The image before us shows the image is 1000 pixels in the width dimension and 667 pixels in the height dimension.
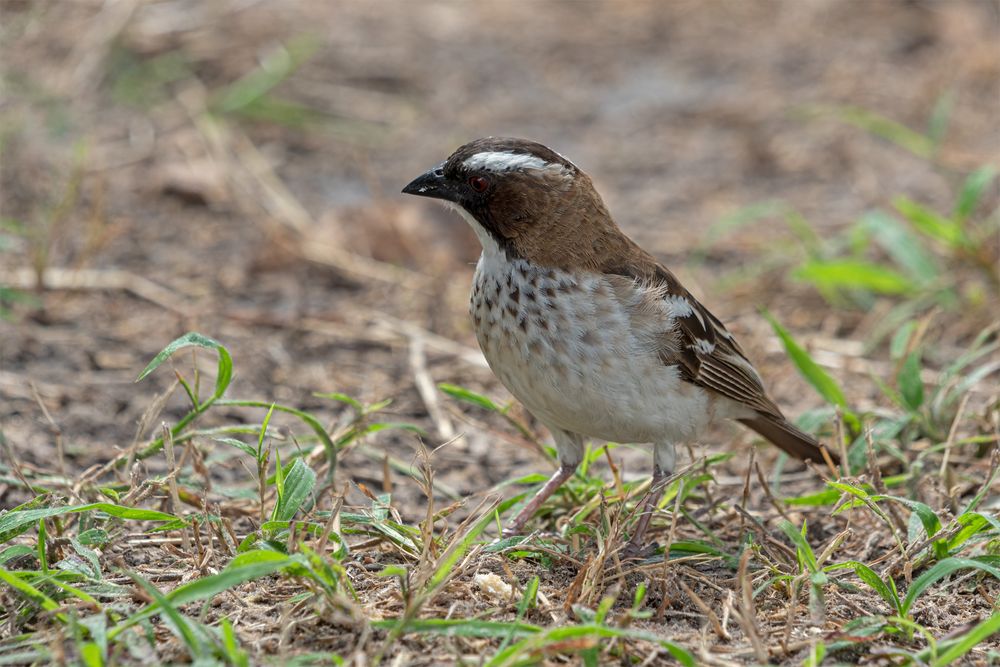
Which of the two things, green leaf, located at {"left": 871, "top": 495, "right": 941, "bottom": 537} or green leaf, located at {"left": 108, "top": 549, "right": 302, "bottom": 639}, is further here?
green leaf, located at {"left": 871, "top": 495, "right": 941, "bottom": 537}

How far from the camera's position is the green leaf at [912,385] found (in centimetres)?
464

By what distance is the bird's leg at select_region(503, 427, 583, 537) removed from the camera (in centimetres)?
411

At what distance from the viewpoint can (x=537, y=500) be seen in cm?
414

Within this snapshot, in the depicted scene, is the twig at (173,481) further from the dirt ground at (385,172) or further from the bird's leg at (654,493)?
the bird's leg at (654,493)

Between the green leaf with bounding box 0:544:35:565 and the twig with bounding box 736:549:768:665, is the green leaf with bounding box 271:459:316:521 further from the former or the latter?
the twig with bounding box 736:549:768:665

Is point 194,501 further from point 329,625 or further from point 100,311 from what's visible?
point 100,311

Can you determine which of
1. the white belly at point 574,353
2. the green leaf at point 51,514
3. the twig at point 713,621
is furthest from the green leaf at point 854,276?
the green leaf at point 51,514

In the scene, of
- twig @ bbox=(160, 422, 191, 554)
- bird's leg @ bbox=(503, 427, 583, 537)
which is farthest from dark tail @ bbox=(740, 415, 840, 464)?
twig @ bbox=(160, 422, 191, 554)

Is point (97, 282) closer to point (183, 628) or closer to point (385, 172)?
point (385, 172)

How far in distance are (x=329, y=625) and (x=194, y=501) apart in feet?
3.13

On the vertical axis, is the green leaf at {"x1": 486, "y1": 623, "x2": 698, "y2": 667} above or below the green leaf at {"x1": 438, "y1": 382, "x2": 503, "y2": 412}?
below

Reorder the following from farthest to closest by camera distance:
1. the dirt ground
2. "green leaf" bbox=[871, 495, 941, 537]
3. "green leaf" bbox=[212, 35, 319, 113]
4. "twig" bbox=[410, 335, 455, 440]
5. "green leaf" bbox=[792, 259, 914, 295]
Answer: "green leaf" bbox=[212, 35, 319, 113]
"green leaf" bbox=[792, 259, 914, 295]
the dirt ground
"twig" bbox=[410, 335, 455, 440]
"green leaf" bbox=[871, 495, 941, 537]

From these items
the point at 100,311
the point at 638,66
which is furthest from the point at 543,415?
the point at 638,66

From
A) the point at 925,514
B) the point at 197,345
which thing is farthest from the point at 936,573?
the point at 197,345
